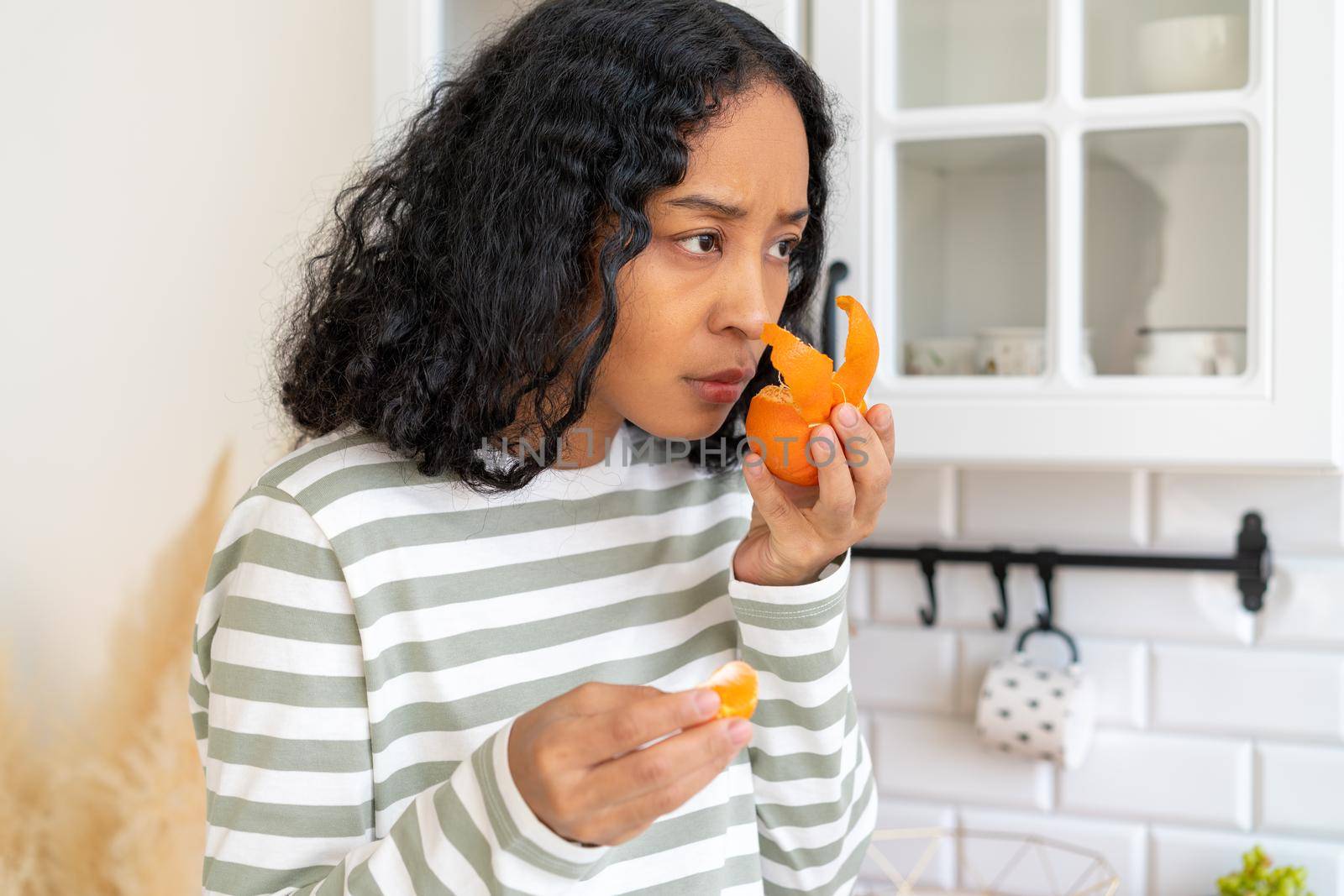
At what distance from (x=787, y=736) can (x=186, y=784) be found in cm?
64

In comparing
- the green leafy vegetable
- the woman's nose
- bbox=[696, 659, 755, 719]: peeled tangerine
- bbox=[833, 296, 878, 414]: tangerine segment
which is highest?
the woman's nose

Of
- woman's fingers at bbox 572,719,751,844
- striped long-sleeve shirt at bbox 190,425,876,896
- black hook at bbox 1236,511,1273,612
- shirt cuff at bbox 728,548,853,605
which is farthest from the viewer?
black hook at bbox 1236,511,1273,612

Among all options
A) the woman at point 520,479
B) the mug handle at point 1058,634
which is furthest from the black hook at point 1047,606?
the woman at point 520,479

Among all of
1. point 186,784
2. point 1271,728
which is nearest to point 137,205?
point 186,784

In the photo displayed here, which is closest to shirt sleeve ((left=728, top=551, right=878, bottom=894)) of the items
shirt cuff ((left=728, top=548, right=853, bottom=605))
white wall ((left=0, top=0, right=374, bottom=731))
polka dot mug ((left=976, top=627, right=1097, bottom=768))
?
shirt cuff ((left=728, top=548, right=853, bottom=605))

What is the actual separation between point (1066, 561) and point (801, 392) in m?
0.68

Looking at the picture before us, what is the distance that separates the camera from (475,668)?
2.29 ft

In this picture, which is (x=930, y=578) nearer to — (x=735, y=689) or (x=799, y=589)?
(x=799, y=589)

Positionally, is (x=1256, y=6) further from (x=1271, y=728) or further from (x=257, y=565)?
(x=257, y=565)

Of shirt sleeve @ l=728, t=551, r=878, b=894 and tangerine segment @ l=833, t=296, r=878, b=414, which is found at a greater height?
tangerine segment @ l=833, t=296, r=878, b=414

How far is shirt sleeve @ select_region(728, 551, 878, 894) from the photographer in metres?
0.74

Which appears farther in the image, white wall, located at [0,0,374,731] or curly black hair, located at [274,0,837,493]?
white wall, located at [0,0,374,731]

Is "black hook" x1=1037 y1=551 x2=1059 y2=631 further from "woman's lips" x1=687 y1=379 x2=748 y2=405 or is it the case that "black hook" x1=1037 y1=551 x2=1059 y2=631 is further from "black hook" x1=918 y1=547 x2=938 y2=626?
"woman's lips" x1=687 y1=379 x2=748 y2=405

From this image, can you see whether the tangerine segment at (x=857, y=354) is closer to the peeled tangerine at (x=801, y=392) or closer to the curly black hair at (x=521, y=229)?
the peeled tangerine at (x=801, y=392)
